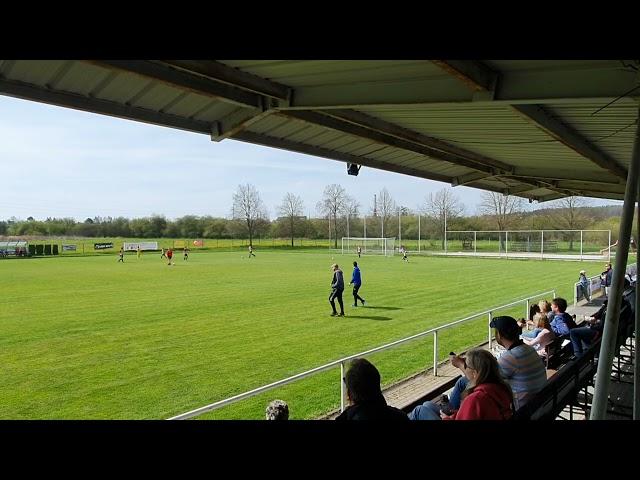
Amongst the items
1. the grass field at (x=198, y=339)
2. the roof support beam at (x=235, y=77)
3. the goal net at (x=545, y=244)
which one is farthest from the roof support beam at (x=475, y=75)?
the goal net at (x=545, y=244)

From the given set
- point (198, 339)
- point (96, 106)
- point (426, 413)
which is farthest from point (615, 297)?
point (198, 339)

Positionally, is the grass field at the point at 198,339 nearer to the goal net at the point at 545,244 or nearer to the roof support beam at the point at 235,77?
the roof support beam at the point at 235,77

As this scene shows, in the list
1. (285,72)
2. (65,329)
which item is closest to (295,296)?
(65,329)

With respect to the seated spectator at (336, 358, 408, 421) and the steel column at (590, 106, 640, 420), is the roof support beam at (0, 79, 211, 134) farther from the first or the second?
the steel column at (590, 106, 640, 420)

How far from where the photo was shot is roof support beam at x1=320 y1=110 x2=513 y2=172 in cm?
522

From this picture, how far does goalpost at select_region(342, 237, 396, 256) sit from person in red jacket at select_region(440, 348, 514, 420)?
50580 millimetres

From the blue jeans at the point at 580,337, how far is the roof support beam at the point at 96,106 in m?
5.18

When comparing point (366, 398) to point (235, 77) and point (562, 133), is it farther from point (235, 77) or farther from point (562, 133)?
point (562, 133)

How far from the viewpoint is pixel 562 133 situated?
5.75m
